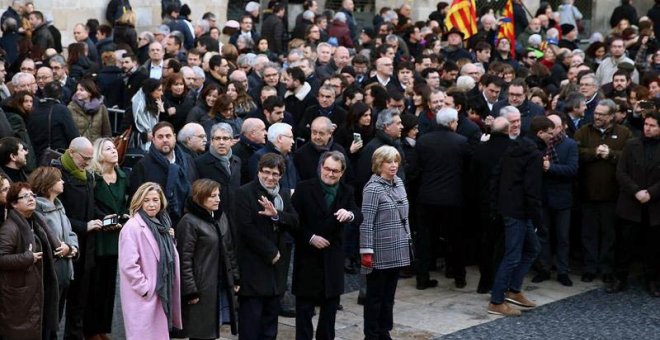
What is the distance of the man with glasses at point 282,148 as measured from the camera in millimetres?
11008

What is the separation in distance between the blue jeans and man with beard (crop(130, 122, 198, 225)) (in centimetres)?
297

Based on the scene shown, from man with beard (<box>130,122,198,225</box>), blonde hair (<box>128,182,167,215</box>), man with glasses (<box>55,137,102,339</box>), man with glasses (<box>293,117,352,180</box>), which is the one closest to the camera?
blonde hair (<box>128,182,167,215</box>)

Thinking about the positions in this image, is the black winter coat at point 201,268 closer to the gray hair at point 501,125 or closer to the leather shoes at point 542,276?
the gray hair at point 501,125

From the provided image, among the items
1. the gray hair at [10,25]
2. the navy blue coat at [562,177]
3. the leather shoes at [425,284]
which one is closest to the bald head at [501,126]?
the navy blue coat at [562,177]

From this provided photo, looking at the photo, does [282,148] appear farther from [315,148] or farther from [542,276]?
[542,276]

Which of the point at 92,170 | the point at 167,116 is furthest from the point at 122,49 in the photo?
the point at 92,170

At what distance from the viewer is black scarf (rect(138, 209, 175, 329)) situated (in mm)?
9039

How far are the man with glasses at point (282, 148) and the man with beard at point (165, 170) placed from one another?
34.6 inches

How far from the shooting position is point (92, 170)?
32.9 ft

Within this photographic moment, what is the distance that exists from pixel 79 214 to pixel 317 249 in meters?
1.84

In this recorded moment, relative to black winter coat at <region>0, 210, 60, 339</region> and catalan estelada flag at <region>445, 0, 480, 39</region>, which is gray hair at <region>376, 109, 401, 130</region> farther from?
catalan estelada flag at <region>445, 0, 480, 39</region>

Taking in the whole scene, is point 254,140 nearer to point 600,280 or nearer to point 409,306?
point 409,306

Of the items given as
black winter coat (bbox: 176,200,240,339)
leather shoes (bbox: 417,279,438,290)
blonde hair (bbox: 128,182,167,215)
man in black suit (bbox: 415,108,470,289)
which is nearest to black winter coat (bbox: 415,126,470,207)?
man in black suit (bbox: 415,108,470,289)

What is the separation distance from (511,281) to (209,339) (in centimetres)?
354
